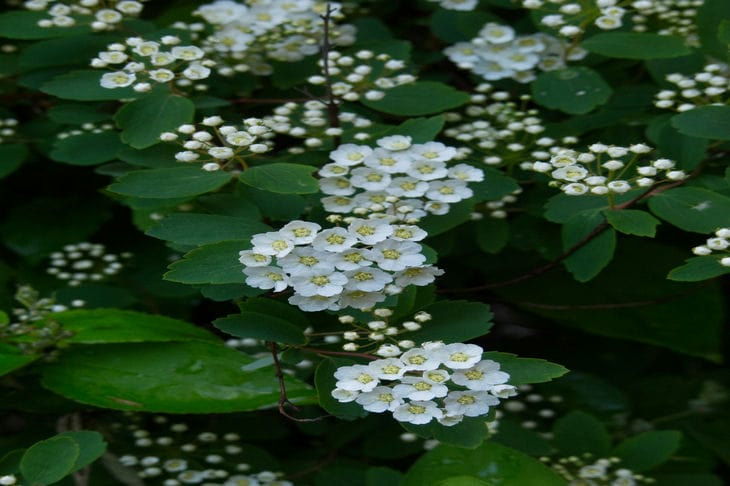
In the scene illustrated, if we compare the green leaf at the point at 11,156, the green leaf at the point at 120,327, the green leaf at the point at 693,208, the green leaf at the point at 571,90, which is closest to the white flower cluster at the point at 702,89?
the green leaf at the point at 571,90

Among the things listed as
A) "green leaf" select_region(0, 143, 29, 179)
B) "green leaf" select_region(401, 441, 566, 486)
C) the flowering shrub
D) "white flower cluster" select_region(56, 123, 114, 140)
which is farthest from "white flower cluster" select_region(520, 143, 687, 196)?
"green leaf" select_region(0, 143, 29, 179)

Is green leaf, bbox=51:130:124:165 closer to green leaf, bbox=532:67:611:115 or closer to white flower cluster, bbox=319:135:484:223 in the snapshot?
white flower cluster, bbox=319:135:484:223

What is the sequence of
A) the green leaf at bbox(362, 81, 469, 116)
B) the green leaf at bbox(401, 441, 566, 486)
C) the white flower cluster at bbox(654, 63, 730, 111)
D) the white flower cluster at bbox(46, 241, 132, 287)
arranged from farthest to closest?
the white flower cluster at bbox(46, 241, 132, 287)
the green leaf at bbox(362, 81, 469, 116)
the white flower cluster at bbox(654, 63, 730, 111)
the green leaf at bbox(401, 441, 566, 486)

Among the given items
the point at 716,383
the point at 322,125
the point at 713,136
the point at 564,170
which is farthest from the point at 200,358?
the point at 716,383

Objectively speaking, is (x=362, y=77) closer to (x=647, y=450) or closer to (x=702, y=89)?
(x=702, y=89)

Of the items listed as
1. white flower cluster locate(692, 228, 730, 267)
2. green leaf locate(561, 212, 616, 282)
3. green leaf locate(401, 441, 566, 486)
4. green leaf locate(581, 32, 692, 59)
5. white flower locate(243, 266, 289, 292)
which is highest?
green leaf locate(581, 32, 692, 59)

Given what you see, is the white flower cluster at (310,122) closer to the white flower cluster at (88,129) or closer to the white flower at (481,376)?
the white flower cluster at (88,129)

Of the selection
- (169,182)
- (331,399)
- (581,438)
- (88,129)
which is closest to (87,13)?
(88,129)
